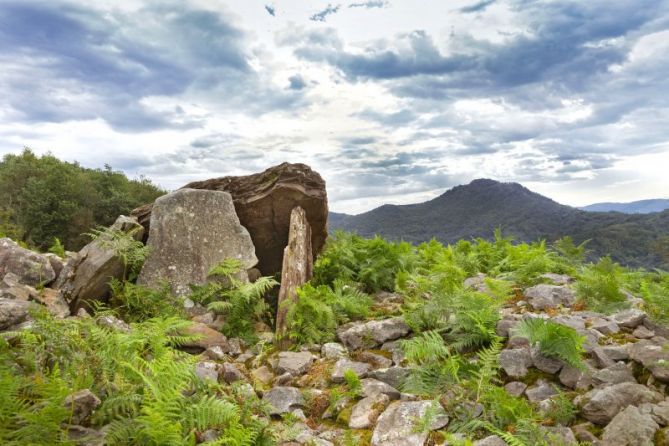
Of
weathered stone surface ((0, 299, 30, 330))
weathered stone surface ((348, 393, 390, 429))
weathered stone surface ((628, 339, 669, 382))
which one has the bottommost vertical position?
weathered stone surface ((348, 393, 390, 429))

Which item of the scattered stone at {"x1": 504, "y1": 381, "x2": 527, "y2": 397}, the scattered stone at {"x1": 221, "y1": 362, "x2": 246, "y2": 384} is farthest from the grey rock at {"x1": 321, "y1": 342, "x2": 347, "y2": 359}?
Answer: the scattered stone at {"x1": 504, "y1": 381, "x2": 527, "y2": 397}

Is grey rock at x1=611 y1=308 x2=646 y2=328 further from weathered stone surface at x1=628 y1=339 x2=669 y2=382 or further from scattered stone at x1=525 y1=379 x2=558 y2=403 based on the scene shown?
scattered stone at x1=525 y1=379 x2=558 y2=403

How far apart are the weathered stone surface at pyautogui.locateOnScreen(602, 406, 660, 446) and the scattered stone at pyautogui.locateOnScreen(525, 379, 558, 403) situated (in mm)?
748

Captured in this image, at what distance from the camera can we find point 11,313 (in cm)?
536

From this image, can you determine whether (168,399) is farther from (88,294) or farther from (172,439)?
(88,294)

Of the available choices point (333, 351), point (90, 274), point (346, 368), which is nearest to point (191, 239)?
point (90, 274)

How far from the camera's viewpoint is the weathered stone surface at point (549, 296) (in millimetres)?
7379

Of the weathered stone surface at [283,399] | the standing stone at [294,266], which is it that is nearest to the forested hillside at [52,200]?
the standing stone at [294,266]

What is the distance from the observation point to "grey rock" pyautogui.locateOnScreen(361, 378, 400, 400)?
5121 millimetres

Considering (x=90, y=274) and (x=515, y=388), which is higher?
(x=90, y=274)

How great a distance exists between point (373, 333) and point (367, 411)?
6.27 feet

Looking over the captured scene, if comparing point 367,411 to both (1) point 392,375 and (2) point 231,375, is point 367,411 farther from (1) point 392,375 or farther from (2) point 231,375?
(2) point 231,375

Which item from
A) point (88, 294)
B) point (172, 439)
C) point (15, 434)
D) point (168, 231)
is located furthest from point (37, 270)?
point (172, 439)

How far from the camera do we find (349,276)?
9.52 meters
